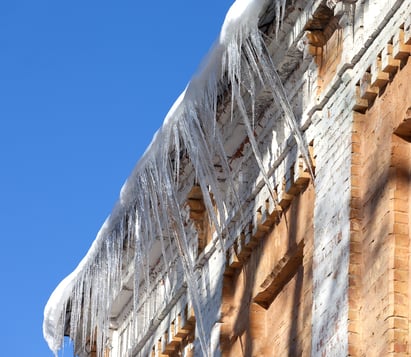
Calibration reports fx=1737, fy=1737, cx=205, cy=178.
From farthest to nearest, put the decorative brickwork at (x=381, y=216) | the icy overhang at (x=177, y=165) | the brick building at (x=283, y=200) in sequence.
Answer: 1. the icy overhang at (x=177, y=165)
2. the brick building at (x=283, y=200)
3. the decorative brickwork at (x=381, y=216)

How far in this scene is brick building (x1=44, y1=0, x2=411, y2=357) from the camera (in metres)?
12.7

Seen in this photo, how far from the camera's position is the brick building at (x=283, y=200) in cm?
1273

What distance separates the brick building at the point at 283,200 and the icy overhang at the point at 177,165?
21 mm

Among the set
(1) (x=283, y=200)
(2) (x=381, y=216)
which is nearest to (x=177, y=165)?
(1) (x=283, y=200)

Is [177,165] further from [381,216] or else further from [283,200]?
[381,216]

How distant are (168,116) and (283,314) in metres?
2.33

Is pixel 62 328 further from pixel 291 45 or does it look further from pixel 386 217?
pixel 386 217

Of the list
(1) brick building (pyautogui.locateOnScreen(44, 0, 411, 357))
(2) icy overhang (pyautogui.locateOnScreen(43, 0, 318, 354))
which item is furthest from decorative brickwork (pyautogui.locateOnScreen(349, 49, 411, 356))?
(2) icy overhang (pyautogui.locateOnScreen(43, 0, 318, 354))

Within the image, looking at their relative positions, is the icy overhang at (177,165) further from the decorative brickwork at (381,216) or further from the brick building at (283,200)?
the decorative brickwork at (381,216)

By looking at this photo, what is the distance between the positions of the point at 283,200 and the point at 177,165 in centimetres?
174

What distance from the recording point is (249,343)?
1509cm

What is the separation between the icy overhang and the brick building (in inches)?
0.8

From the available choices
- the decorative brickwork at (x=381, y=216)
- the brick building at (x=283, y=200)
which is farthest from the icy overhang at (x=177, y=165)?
the decorative brickwork at (x=381, y=216)

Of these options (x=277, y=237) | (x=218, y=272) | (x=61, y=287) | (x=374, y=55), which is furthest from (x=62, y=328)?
(x=374, y=55)
